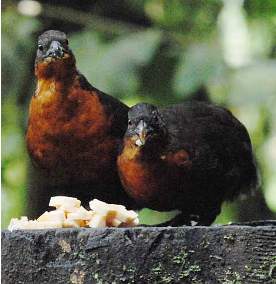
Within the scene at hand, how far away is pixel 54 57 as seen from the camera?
3287 millimetres

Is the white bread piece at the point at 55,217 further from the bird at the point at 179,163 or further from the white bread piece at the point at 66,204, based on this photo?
the bird at the point at 179,163

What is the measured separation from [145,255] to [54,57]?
3.02ft

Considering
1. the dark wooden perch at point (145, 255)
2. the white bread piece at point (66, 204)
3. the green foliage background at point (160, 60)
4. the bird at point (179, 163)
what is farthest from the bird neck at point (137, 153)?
the green foliage background at point (160, 60)

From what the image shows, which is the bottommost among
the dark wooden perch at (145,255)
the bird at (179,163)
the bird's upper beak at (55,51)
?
the dark wooden perch at (145,255)

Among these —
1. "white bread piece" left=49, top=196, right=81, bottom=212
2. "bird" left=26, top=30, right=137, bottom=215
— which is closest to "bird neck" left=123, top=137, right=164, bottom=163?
"bird" left=26, top=30, right=137, bottom=215

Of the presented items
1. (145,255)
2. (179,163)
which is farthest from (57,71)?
(145,255)

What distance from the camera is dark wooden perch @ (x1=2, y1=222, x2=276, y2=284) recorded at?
252 cm

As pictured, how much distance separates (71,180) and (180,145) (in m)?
0.36

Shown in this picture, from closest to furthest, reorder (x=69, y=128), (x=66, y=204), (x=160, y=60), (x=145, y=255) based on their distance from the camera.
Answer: (x=145, y=255) < (x=66, y=204) < (x=69, y=128) < (x=160, y=60)

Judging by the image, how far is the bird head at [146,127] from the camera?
3.19 meters

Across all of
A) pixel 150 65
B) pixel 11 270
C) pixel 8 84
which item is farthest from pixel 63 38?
pixel 8 84

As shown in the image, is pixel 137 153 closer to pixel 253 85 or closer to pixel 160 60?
pixel 253 85

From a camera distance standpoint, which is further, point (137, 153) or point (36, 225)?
point (137, 153)

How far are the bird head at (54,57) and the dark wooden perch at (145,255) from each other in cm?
76
